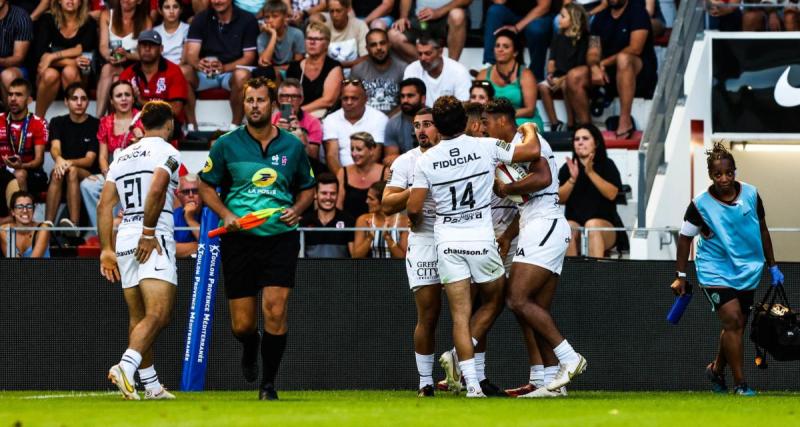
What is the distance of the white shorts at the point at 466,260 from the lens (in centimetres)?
1124

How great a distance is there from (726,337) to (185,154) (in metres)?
7.39

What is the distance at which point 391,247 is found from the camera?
14562 mm

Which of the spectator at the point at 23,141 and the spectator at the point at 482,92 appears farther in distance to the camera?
the spectator at the point at 23,141

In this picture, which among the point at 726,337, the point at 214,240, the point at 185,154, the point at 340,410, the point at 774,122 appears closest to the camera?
the point at 340,410

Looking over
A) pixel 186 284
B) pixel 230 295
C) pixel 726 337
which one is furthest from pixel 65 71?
pixel 726 337

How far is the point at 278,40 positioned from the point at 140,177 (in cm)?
750

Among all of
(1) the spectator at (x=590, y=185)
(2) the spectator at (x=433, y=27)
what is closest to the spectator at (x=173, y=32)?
(2) the spectator at (x=433, y=27)

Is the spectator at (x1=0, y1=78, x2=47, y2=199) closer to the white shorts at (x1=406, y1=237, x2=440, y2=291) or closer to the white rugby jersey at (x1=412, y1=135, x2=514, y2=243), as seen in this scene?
the white shorts at (x1=406, y1=237, x2=440, y2=291)

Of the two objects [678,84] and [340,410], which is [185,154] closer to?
[678,84]

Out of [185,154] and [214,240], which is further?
[185,154]

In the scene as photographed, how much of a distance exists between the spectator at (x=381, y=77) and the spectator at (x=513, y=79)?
3.66 feet

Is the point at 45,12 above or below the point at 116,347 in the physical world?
above

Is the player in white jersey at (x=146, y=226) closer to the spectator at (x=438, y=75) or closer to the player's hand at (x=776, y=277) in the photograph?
the player's hand at (x=776, y=277)

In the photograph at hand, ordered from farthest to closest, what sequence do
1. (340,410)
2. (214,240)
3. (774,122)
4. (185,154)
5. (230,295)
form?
(185,154) → (774,122) → (214,240) → (230,295) → (340,410)
